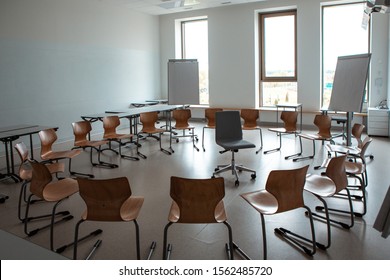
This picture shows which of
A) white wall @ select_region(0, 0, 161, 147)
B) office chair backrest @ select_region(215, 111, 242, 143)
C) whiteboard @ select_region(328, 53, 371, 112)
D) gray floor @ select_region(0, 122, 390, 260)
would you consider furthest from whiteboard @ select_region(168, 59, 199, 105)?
whiteboard @ select_region(328, 53, 371, 112)

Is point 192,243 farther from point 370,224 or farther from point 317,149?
point 317,149

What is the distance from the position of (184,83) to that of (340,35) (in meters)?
4.25

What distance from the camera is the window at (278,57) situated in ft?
31.9

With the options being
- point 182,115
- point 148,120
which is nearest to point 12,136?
point 148,120

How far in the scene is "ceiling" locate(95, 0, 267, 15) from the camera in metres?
9.25

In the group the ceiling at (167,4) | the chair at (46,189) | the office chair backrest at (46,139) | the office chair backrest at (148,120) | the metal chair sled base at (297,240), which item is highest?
the ceiling at (167,4)

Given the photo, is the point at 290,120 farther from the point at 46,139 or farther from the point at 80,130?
the point at 46,139

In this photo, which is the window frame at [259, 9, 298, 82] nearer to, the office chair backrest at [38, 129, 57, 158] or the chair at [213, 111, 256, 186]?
the chair at [213, 111, 256, 186]

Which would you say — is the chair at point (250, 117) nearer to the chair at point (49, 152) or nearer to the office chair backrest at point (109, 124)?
the office chair backrest at point (109, 124)

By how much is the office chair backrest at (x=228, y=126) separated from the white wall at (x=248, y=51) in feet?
15.4

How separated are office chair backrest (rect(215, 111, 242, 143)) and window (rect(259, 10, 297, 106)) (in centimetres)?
497

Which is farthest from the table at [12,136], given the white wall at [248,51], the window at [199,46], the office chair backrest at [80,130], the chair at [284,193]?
the window at [199,46]

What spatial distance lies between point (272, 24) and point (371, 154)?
5155 millimetres

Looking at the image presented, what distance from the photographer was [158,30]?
37.8 ft
